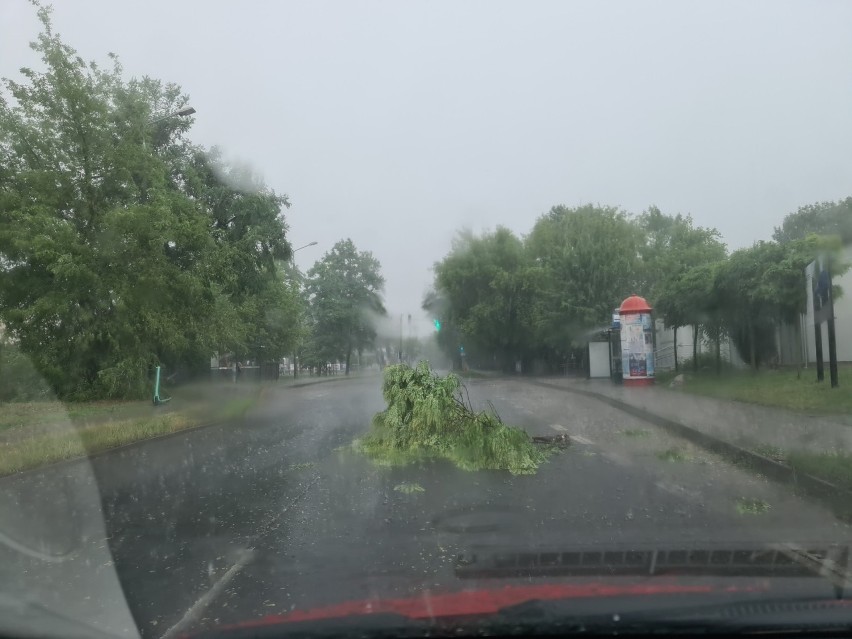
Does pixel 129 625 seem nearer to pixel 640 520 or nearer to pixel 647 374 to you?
pixel 640 520

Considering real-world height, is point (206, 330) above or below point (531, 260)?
below

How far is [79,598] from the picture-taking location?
16.8 feet

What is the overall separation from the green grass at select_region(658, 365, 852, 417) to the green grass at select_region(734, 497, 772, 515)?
6921 millimetres

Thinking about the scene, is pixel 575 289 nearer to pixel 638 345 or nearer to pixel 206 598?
pixel 638 345

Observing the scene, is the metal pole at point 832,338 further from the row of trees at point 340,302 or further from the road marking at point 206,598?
the row of trees at point 340,302

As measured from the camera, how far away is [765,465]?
973 cm

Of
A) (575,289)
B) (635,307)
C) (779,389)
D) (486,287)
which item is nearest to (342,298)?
(486,287)

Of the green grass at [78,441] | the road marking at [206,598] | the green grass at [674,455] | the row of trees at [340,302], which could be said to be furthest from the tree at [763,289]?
the row of trees at [340,302]

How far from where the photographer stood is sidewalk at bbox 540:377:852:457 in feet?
35.2

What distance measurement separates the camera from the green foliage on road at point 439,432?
1036 centimetres

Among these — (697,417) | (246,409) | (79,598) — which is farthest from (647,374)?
(79,598)

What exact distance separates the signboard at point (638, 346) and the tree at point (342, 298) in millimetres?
21790

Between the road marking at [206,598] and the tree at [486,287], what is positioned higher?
the tree at [486,287]

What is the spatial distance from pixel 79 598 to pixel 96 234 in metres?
19.5
